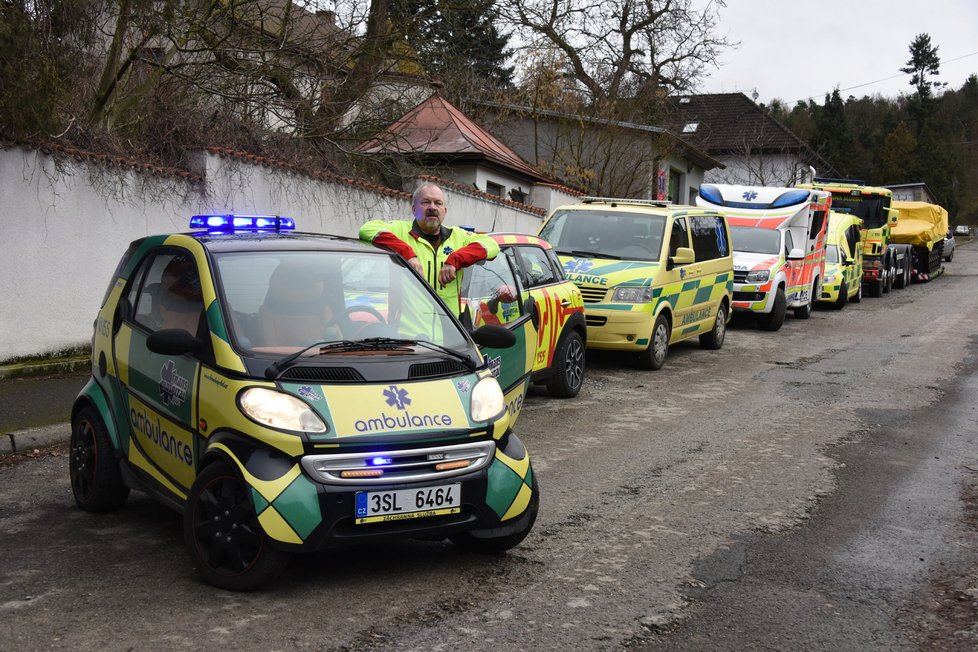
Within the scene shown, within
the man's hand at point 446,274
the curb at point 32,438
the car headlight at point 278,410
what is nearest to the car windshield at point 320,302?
the car headlight at point 278,410

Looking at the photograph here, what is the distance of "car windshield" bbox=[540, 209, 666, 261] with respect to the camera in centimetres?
1408

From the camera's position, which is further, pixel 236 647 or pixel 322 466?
pixel 322 466

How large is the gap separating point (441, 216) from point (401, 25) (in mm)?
8429

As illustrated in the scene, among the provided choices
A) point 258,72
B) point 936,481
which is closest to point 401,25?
point 258,72

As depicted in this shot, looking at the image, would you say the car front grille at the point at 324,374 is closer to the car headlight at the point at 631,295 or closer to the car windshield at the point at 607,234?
the car headlight at the point at 631,295

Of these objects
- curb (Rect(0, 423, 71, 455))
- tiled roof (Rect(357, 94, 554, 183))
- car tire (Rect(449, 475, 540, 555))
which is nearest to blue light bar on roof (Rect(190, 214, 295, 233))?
car tire (Rect(449, 475, 540, 555))

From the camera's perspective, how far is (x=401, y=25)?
1538cm

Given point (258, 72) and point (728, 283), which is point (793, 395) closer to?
point (728, 283)

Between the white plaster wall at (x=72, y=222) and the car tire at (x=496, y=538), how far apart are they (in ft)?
23.4

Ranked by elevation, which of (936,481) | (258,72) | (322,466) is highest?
(258,72)

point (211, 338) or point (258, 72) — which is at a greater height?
point (258, 72)

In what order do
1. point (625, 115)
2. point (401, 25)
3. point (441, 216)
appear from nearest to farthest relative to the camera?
point (441, 216) → point (401, 25) → point (625, 115)

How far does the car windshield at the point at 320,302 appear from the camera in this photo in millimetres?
5457

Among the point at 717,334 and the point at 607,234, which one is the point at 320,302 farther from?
the point at 717,334
